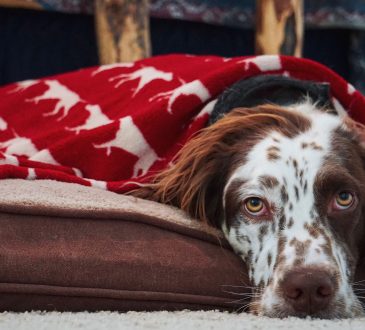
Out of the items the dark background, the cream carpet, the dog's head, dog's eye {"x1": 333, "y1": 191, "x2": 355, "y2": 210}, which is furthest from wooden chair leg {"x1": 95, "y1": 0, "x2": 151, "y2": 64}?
the cream carpet

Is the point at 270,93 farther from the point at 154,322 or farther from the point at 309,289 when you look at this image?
the point at 154,322

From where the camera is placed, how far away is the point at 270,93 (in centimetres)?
246

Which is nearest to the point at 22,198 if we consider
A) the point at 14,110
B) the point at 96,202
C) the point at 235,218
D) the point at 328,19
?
the point at 96,202

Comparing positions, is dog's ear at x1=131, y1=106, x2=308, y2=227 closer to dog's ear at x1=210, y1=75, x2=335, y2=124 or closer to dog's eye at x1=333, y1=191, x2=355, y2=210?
dog's ear at x1=210, y1=75, x2=335, y2=124

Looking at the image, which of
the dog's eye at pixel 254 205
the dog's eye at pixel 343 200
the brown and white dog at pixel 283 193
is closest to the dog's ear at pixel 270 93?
the brown and white dog at pixel 283 193

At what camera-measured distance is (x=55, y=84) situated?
331cm

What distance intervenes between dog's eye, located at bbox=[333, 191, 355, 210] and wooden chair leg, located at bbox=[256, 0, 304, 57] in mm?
2161

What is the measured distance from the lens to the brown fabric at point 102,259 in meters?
1.62

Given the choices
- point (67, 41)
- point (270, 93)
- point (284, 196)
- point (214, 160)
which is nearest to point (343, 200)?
point (284, 196)

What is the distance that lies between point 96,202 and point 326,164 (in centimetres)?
63

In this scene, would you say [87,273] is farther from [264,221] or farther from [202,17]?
[202,17]

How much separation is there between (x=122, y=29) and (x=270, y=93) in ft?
4.85

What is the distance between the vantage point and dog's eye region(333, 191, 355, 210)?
5.92 ft

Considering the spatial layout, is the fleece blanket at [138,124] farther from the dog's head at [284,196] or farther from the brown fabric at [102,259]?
the brown fabric at [102,259]
